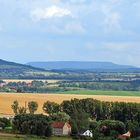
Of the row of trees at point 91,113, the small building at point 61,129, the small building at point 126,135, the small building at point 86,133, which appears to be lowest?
the small building at point 126,135

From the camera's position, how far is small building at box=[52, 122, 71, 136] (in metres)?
78.3

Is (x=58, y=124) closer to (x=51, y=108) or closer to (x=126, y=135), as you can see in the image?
(x=126, y=135)

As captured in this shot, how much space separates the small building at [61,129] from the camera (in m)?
78.3

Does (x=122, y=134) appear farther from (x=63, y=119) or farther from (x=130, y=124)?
(x=63, y=119)

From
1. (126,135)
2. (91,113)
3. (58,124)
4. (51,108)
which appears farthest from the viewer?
(51,108)

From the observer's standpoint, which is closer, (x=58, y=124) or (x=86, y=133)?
(x=86, y=133)

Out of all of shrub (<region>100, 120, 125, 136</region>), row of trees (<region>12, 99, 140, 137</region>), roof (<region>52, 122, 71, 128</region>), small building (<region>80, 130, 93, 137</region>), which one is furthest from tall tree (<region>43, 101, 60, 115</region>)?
shrub (<region>100, 120, 125, 136</region>)

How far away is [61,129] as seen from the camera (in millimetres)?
78375

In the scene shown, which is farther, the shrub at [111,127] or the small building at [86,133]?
the shrub at [111,127]

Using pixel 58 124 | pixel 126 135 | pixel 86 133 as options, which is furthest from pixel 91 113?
pixel 126 135

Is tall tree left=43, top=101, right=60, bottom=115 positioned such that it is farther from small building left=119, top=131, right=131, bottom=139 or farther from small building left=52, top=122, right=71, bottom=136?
small building left=119, top=131, right=131, bottom=139

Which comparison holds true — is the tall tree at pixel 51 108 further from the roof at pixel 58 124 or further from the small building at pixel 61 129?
the small building at pixel 61 129

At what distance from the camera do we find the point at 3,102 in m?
117

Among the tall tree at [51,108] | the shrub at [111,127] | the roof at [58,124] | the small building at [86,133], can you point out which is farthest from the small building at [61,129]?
the tall tree at [51,108]
